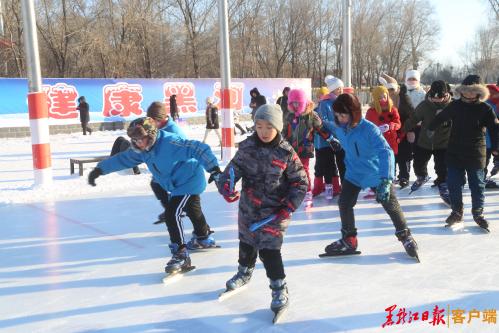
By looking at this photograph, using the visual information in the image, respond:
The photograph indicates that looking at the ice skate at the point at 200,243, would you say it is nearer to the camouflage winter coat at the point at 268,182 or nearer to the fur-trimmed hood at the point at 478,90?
the camouflage winter coat at the point at 268,182

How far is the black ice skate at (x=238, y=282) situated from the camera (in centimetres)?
317

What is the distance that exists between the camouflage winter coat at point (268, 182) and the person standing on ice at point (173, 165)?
22.4 inches

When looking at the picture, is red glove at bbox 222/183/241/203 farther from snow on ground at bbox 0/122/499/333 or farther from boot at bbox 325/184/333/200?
boot at bbox 325/184/333/200

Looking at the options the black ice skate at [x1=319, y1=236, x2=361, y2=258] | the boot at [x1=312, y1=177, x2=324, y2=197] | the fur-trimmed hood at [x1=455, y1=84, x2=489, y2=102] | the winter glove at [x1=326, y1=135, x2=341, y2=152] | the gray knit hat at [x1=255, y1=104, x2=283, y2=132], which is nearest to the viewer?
the gray knit hat at [x1=255, y1=104, x2=283, y2=132]

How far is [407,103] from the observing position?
6.55 m

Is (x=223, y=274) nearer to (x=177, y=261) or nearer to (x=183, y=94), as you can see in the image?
(x=177, y=261)

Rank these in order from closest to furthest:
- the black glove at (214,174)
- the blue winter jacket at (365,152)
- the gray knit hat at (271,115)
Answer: the gray knit hat at (271,115), the black glove at (214,174), the blue winter jacket at (365,152)

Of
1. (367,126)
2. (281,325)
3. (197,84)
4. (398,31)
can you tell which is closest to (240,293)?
(281,325)

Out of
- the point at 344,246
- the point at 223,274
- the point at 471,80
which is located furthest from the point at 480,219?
the point at 223,274

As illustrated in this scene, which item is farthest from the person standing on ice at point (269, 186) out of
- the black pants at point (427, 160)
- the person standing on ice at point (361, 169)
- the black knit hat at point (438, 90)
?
the black pants at point (427, 160)

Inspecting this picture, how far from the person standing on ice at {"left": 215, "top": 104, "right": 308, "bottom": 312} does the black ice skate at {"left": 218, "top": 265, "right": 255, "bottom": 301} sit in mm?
377

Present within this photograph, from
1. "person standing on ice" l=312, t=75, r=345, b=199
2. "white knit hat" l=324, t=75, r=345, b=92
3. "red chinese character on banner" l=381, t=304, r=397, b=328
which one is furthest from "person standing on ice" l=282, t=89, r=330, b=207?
"red chinese character on banner" l=381, t=304, r=397, b=328

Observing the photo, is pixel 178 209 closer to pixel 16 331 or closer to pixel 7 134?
pixel 16 331

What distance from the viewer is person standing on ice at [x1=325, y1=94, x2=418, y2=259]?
361 cm
